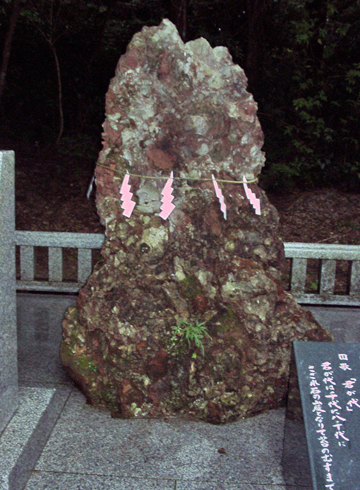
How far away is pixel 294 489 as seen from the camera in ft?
7.81

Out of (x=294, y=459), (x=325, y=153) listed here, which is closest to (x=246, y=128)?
(x=294, y=459)

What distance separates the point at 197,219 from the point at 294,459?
1432 millimetres

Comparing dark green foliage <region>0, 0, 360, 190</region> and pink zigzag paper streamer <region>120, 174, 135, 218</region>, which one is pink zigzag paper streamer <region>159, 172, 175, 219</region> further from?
Answer: dark green foliage <region>0, 0, 360, 190</region>

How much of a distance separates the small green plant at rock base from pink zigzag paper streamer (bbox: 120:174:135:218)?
28.1 inches

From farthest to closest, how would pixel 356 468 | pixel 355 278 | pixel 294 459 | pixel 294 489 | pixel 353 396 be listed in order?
pixel 355 278 → pixel 294 489 → pixel 294 459 → pixel 353 396 → pixel 356 468

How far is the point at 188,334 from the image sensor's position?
9.49 ft

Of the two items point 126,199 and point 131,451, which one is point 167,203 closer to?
point 126,199

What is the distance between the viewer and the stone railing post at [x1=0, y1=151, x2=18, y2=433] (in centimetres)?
244

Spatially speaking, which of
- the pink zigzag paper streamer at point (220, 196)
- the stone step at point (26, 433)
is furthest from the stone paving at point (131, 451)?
the pink zigzag paper streamer at point (220, 196)

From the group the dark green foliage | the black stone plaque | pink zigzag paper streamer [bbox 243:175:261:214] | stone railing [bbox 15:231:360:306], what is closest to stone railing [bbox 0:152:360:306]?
stone railing [bbox 15:231:360:306]

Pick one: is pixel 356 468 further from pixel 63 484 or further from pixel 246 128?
pixel 246 128

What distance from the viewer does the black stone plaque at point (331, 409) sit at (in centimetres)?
187

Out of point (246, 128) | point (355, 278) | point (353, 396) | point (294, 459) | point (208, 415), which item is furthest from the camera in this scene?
point (355, 278)

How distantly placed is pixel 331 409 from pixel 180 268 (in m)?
1.26
